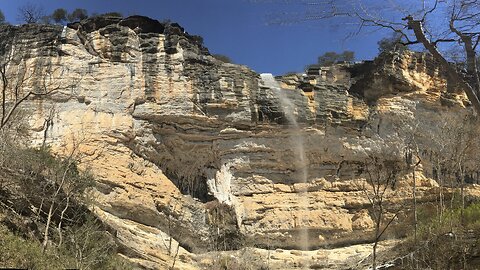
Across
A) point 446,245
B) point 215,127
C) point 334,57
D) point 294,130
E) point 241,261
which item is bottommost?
point 241,261

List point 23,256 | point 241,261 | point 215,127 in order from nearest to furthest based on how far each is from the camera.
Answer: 1. point 23,256
2. point 241,261
3. point 215,127

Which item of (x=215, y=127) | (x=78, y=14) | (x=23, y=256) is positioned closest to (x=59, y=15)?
(x=78, y=14)

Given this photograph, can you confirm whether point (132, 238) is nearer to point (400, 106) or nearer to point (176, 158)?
point (176, 158)

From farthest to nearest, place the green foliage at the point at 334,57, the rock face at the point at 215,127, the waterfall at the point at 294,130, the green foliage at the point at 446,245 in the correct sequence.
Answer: the green foliage at the point at 334,57 → the waterfall at the point at 294,130 → the rock face at the point at 215,127 → the green foliage at the point at 446,245

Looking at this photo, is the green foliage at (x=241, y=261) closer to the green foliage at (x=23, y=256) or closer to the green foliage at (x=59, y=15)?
the green foliage at (x=23, y=256)

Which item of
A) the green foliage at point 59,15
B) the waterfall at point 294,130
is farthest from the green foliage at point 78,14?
the waterfall at point 294,130

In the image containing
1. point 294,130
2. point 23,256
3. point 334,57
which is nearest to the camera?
point 23,256

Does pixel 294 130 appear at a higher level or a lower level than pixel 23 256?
higher

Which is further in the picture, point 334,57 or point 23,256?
point 334,57

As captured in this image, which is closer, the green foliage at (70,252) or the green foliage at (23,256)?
the green foliage at (23,256)

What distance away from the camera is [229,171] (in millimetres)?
24953

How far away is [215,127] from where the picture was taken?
24844 mm

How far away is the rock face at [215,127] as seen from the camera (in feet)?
77.0

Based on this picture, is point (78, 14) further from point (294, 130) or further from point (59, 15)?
point (294, 130)
